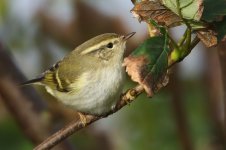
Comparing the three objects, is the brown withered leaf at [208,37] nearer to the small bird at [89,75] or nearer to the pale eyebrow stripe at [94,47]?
the small bird at [89,75]

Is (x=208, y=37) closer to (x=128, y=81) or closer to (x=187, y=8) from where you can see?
(x=187, y=8)

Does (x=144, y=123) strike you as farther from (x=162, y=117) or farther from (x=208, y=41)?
(x=208, y=41)

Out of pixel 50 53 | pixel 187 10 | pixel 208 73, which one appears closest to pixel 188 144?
pixel 208 73

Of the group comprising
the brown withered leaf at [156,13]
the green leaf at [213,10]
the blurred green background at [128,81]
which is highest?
the brown withered leaf at [156,13]

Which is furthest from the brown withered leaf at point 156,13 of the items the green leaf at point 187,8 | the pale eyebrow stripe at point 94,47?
the pale eyebrow stripe at point 94,47

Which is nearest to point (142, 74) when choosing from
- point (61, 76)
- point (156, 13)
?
point (156, 13)

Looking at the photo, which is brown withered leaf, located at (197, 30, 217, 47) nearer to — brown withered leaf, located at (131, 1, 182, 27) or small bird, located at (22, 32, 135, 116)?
brown withered leaf, located at (131, 1, 182, 27)
